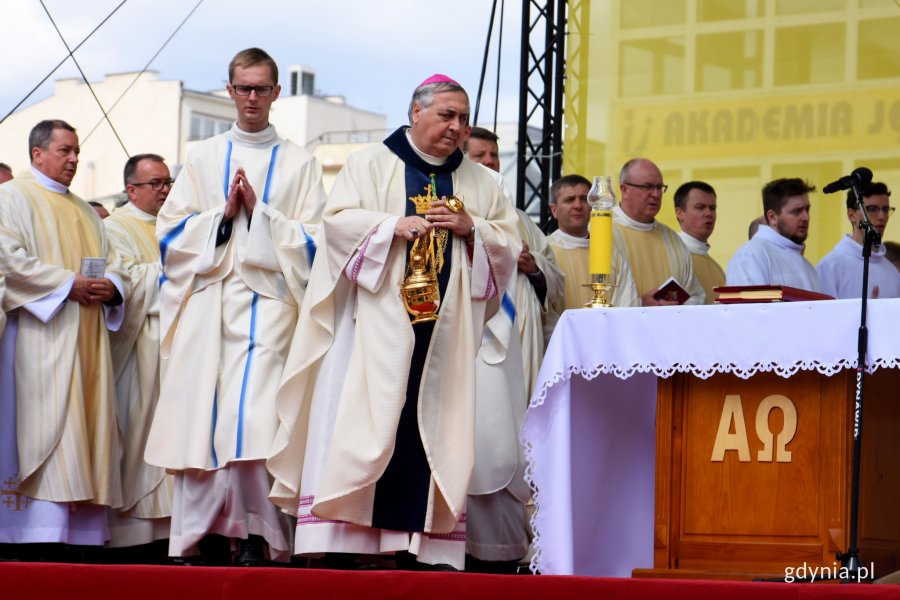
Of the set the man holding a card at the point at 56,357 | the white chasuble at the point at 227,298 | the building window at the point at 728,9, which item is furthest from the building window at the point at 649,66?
the man holding a card at the point at 56,357

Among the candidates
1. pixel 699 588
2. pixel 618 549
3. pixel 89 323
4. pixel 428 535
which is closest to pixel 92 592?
pixel 428 535

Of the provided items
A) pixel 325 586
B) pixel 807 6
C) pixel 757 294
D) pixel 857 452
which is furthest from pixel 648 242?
pixel 325 586

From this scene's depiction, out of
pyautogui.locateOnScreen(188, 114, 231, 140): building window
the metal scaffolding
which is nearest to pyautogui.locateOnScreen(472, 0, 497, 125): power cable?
the metal scaffolding

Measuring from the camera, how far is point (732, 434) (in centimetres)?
537

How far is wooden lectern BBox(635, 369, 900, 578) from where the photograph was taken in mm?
5191

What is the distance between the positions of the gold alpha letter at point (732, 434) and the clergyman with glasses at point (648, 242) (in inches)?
114

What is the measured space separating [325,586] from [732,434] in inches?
64.8

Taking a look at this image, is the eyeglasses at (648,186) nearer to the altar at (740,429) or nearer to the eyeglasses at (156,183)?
the eyeglasses at (156,183)

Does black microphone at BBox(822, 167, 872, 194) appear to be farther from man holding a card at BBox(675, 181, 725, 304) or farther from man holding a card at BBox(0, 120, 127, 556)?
man holding a card at BBox(675, 181, 725, 304)

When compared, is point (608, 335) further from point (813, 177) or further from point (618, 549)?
point (813, 177)

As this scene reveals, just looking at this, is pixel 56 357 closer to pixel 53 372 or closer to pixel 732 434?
pixel 53 372

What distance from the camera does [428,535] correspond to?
5.75 metres

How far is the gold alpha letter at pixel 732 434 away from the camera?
5336mm

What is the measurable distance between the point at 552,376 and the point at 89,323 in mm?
2802
